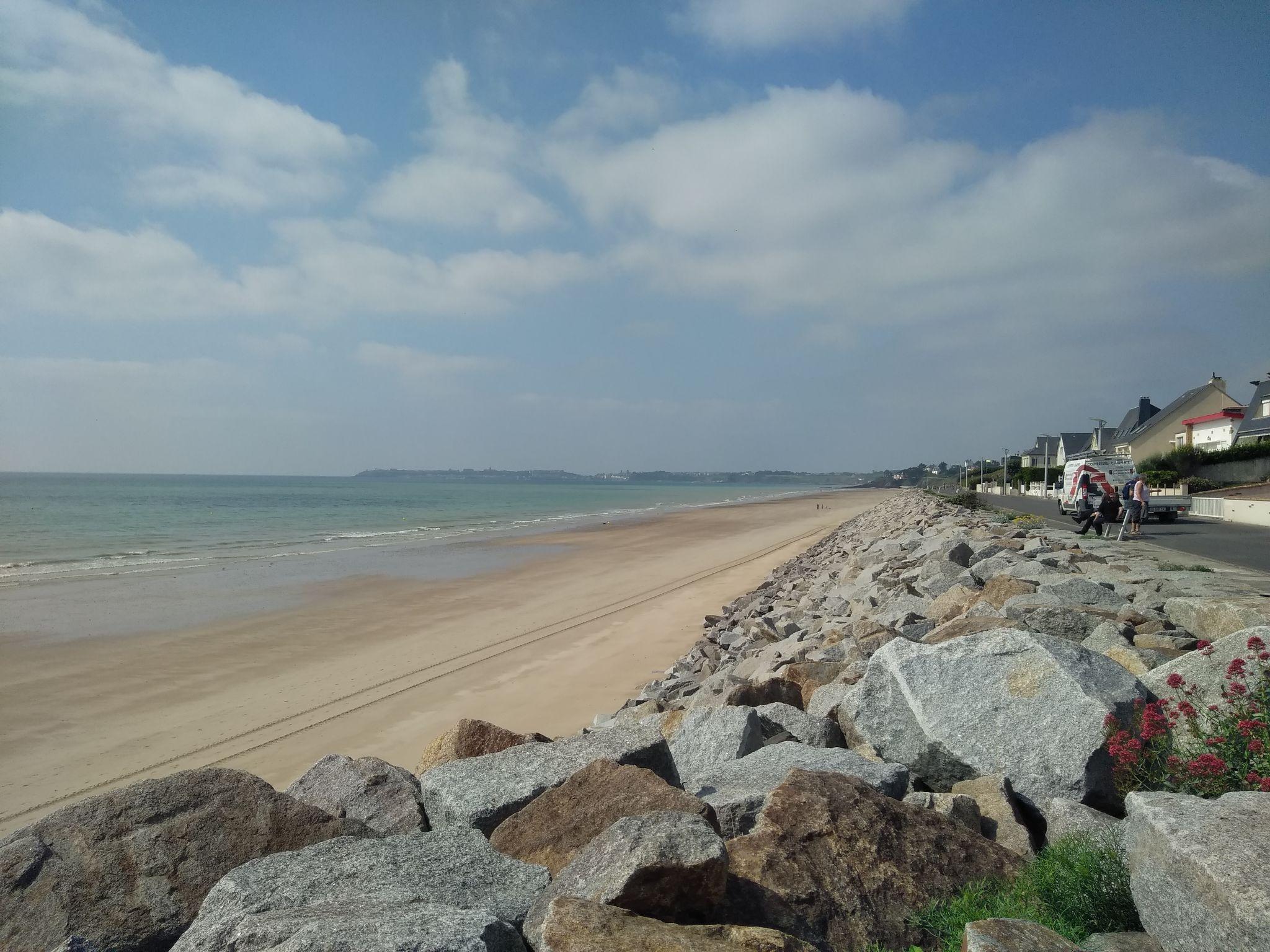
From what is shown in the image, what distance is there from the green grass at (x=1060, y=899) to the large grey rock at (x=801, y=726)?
179 cm

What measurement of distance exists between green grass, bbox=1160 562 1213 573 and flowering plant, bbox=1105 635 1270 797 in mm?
7622

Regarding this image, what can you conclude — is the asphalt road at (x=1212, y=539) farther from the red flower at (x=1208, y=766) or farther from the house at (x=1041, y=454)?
the house at (x=1041, y=454)

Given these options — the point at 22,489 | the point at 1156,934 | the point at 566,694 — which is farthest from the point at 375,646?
the point at 22,489

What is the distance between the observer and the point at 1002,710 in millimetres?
4395

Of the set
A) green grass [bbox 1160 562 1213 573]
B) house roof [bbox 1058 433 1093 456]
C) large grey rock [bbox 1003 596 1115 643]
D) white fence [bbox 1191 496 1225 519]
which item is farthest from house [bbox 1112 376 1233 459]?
large grey rock [bbox 1003 596 1115 643]

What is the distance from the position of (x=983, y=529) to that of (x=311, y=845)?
16273 millimetres

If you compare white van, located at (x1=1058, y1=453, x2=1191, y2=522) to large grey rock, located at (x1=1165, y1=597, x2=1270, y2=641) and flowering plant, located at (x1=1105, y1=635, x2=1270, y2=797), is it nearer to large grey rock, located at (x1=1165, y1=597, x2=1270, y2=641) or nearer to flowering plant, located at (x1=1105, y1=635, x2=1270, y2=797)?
large grey rock, located at (x1=1165, y1=597, x2=1270, y2=641)

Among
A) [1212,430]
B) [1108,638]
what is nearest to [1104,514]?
[1108,638]

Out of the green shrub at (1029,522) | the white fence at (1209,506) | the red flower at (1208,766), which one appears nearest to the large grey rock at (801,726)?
the red flower at (1208,766)

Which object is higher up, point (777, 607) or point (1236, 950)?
point (1236, 950)

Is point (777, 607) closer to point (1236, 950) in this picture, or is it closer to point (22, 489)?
point (1236, 950)

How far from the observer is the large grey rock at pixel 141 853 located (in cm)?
308

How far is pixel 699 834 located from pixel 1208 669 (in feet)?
10.4

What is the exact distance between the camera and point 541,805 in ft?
12.2
